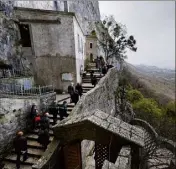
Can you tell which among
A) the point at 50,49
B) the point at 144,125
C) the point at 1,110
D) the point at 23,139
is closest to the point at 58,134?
the point at 23,139

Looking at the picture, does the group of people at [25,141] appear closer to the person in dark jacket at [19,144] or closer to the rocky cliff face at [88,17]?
the person in dark jacket at [19,144]

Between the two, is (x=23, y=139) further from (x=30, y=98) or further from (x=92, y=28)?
(x=92, y=28)

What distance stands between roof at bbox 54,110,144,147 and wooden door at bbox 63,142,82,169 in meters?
0.35

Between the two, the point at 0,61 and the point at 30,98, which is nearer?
the point at 30,98

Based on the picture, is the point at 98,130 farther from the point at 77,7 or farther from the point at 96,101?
the point at 77,7

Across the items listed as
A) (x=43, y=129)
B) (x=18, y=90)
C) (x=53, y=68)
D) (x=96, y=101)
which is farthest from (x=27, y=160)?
(x=53, y=68)

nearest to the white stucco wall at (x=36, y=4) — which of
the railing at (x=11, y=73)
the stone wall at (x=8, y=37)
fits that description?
the stone wall at (x=8, y=37)

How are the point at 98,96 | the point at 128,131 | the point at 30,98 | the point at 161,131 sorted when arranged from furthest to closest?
1. the point at 161,131
2. the point at 98,96
3. the point at 30,98
4. the point at 128,131

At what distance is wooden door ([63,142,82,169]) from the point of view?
824cm

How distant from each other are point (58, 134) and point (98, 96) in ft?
18.9

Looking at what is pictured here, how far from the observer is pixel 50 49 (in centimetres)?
1702

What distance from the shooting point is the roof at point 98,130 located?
6715mm

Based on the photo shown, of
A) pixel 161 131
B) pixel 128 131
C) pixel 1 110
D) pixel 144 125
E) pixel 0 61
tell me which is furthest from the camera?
pixel 161 131

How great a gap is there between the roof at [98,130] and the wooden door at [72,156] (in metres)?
0.35
